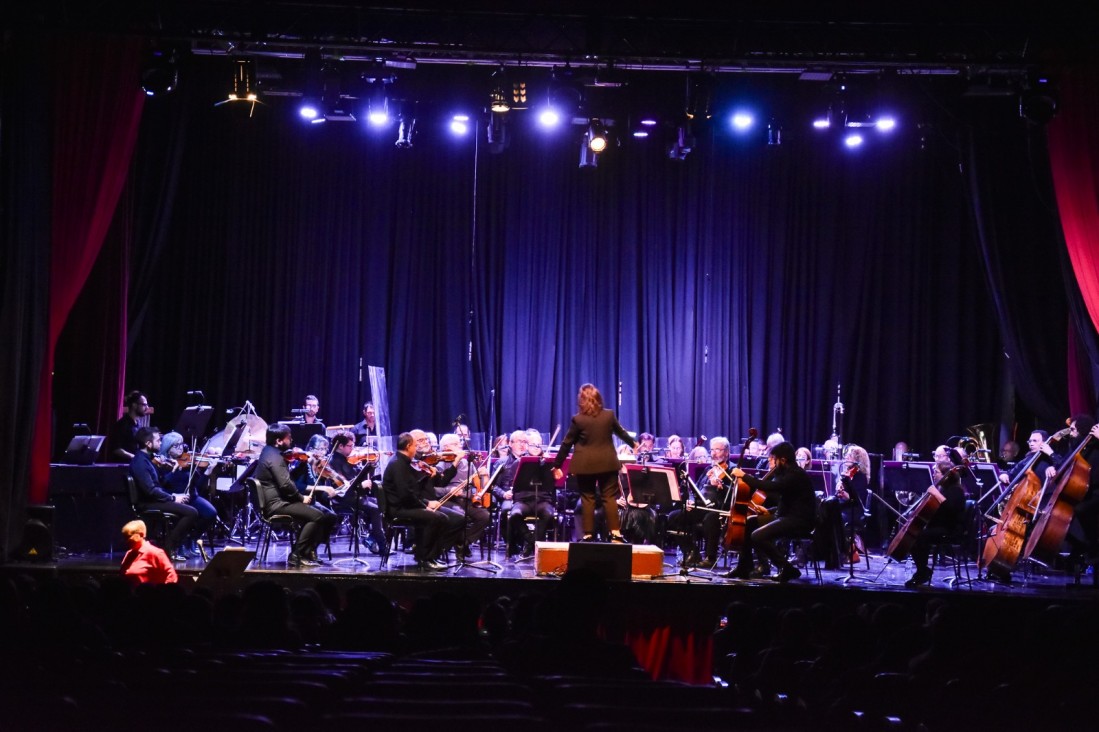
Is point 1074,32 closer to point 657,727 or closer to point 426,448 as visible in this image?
point 426,448

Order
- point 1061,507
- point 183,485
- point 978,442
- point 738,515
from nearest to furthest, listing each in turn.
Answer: point 1061,507
point 738,515
point 183,485
point 978,442

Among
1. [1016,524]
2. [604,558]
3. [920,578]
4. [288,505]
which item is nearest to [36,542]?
[288,505]

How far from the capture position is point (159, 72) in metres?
11.2

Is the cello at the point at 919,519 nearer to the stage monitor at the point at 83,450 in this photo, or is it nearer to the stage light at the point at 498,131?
the stage light at the point at 498,131

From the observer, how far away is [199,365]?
53.5 feet

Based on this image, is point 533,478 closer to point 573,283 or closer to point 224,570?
point 224,570

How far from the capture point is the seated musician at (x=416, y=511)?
996cm

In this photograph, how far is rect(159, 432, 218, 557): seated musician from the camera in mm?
10805

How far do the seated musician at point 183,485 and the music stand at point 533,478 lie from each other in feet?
10.9

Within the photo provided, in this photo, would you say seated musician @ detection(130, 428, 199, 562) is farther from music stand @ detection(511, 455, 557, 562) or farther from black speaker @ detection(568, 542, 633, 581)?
black speaker @ detection(568, 542, 633, 581)

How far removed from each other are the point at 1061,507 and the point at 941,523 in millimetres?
1123

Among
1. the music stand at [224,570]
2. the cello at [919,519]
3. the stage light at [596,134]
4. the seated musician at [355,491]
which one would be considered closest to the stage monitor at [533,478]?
the seated musician at [355,491]

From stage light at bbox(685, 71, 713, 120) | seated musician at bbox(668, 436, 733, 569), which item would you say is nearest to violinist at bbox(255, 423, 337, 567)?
seated musician at bbox(668, 436, 733, 569)

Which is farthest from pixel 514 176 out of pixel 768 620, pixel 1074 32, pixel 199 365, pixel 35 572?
pixel 768 620
